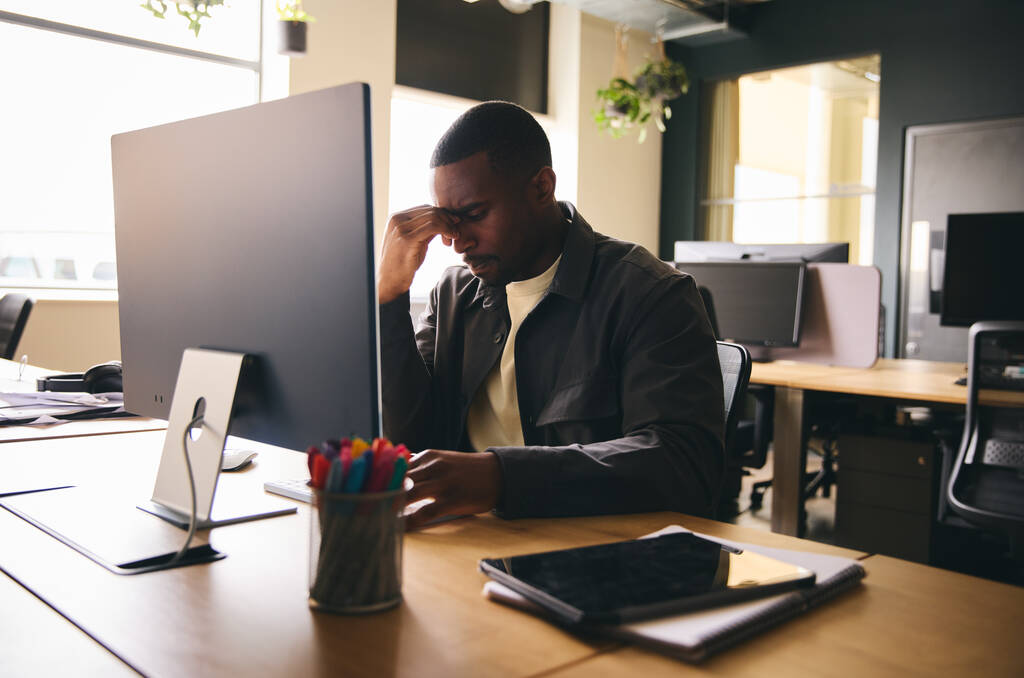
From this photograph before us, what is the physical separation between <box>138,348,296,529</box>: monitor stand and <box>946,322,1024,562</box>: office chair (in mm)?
1945

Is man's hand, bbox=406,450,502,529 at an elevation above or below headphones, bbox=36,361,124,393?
above

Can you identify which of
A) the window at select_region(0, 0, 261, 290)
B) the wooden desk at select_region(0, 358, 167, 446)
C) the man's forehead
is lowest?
the wooden desk at select_region(0, 358, 167, 446)

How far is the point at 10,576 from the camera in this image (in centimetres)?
85

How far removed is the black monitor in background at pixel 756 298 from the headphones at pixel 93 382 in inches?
88.7

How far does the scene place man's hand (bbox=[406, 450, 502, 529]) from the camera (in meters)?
1.00

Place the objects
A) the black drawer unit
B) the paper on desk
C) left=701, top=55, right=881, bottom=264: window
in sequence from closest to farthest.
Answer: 1. the paper on desk
2. the black drawer unit
3. left=701, top=55, right=881, bottom=264: window

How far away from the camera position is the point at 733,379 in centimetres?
166

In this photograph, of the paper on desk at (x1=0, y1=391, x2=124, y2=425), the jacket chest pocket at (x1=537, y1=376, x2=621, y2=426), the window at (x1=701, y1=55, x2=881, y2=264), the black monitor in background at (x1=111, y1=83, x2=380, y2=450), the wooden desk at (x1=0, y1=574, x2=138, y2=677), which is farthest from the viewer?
the window at (x1=701, y1=55, x2=881, y2=264)

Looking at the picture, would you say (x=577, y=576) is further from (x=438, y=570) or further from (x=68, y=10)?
(x=68, y=10)

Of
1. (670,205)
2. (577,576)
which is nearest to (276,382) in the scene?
(577,576)

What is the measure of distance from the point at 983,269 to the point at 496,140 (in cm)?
246

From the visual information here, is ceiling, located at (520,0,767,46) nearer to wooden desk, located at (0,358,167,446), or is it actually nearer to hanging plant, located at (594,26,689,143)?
hanging plant, located at (594,26,689,143)

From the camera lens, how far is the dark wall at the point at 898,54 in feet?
16.6

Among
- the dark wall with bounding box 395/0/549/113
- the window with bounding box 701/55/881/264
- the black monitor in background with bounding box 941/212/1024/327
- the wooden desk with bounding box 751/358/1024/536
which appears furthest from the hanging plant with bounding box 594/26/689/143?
the wooden desk with bounding box 751/358/1024/536
